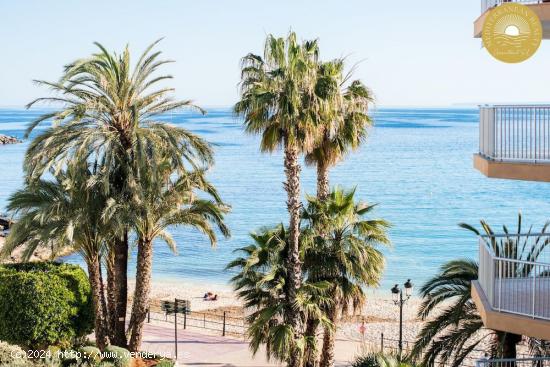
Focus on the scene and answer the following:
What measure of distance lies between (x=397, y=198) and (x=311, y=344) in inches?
3199

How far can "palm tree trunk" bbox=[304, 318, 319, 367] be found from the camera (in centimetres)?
2186

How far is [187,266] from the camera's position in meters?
65.6

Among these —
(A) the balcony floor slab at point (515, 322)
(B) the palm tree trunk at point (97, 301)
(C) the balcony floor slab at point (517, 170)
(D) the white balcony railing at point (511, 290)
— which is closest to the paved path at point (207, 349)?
(B) the palm tree trunk at point (97, 301)

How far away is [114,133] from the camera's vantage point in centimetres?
2212

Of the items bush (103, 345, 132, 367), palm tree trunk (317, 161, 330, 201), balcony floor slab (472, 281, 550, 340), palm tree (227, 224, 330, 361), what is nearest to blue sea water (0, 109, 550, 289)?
palm tree trunk (317, 161, 330, 201)

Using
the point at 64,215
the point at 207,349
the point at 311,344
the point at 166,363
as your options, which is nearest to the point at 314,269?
the point at 311,344

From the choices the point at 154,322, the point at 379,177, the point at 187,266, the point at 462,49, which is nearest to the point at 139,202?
the point at 154,322

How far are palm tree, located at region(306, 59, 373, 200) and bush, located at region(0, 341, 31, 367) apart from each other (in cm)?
1007

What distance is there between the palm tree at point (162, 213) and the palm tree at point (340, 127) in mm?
3612

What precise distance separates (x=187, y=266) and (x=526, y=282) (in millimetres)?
52760

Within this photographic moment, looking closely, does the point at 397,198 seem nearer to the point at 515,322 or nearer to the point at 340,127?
the point at 340,127

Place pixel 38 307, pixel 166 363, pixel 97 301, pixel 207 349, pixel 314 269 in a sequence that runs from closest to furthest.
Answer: pixel 38 307, pixel 166 363, pixel 314 269, pixel 97 301, pixel 207 349

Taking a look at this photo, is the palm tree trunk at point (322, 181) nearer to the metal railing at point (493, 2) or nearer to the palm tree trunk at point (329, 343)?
the palm tree trunk at point (329, 343)

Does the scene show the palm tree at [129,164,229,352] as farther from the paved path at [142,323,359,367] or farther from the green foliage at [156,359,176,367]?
the paved path at [142,323,359,367]
